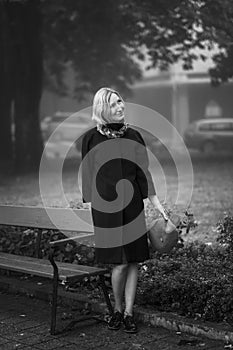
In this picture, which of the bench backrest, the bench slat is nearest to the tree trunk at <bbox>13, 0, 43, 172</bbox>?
the bench backrest

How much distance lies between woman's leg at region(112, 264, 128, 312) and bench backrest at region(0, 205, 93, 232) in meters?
0.63

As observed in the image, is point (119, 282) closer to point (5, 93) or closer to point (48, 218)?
point (48, 218)

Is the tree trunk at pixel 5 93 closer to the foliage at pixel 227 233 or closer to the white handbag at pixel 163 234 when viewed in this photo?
the foliage at pixel 227 233

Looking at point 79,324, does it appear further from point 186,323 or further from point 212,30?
point 212,30

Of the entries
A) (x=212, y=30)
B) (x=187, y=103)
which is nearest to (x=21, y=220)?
(x=212, y=30)

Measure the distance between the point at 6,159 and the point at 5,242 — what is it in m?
Answer: 16.3

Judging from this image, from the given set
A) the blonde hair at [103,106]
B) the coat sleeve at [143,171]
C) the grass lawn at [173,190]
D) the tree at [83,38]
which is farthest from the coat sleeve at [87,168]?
the tree at [83,38]

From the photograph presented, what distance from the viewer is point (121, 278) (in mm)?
6164

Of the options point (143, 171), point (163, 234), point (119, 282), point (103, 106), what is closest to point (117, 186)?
point (143, 171)

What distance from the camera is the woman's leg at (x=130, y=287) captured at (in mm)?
6078

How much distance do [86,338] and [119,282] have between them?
1.69 feet

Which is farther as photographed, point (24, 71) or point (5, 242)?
point (24, 71)

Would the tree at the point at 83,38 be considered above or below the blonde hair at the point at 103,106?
above

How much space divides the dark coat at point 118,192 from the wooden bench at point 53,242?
31 centimetres
